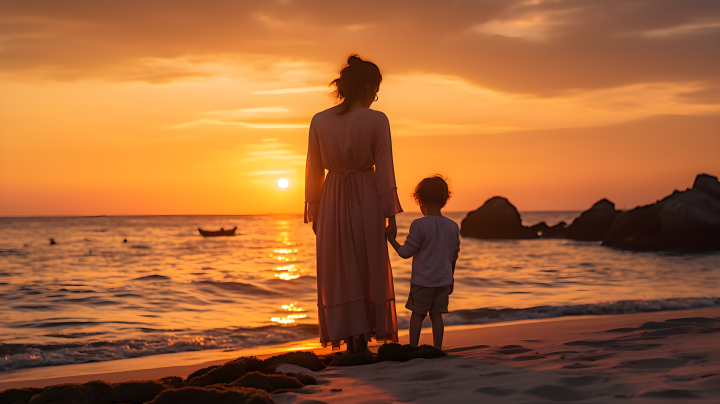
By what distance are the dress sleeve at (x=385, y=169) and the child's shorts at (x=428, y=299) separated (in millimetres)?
677

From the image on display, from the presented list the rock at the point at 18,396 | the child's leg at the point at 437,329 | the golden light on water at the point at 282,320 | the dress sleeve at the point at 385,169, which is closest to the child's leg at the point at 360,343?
the child's leg at the point at 437,329

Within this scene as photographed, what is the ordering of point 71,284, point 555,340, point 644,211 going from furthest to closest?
point 644,211 → point 71,284 → point 555,340

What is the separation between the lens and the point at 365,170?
14.4ft

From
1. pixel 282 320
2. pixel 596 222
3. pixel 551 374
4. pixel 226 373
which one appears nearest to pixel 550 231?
pixel 596 222

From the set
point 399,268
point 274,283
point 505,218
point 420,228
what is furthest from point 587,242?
point 420,228

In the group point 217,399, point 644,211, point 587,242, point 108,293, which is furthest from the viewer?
point 587,242

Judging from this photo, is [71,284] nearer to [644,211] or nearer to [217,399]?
[217,399]

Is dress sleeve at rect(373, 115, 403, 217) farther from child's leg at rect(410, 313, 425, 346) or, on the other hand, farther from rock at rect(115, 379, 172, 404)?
rock at rect(115, 379, 172, 404)

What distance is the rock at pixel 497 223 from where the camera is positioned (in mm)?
35656

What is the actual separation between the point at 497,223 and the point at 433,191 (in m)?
32.8

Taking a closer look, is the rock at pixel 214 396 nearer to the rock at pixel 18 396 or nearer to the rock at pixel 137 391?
the rock at pixel 137 391

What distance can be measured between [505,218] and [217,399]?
3502cm

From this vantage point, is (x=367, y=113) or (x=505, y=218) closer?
(x=367, y=113)

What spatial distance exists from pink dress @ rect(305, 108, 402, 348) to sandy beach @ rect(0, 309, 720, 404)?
53 cm
